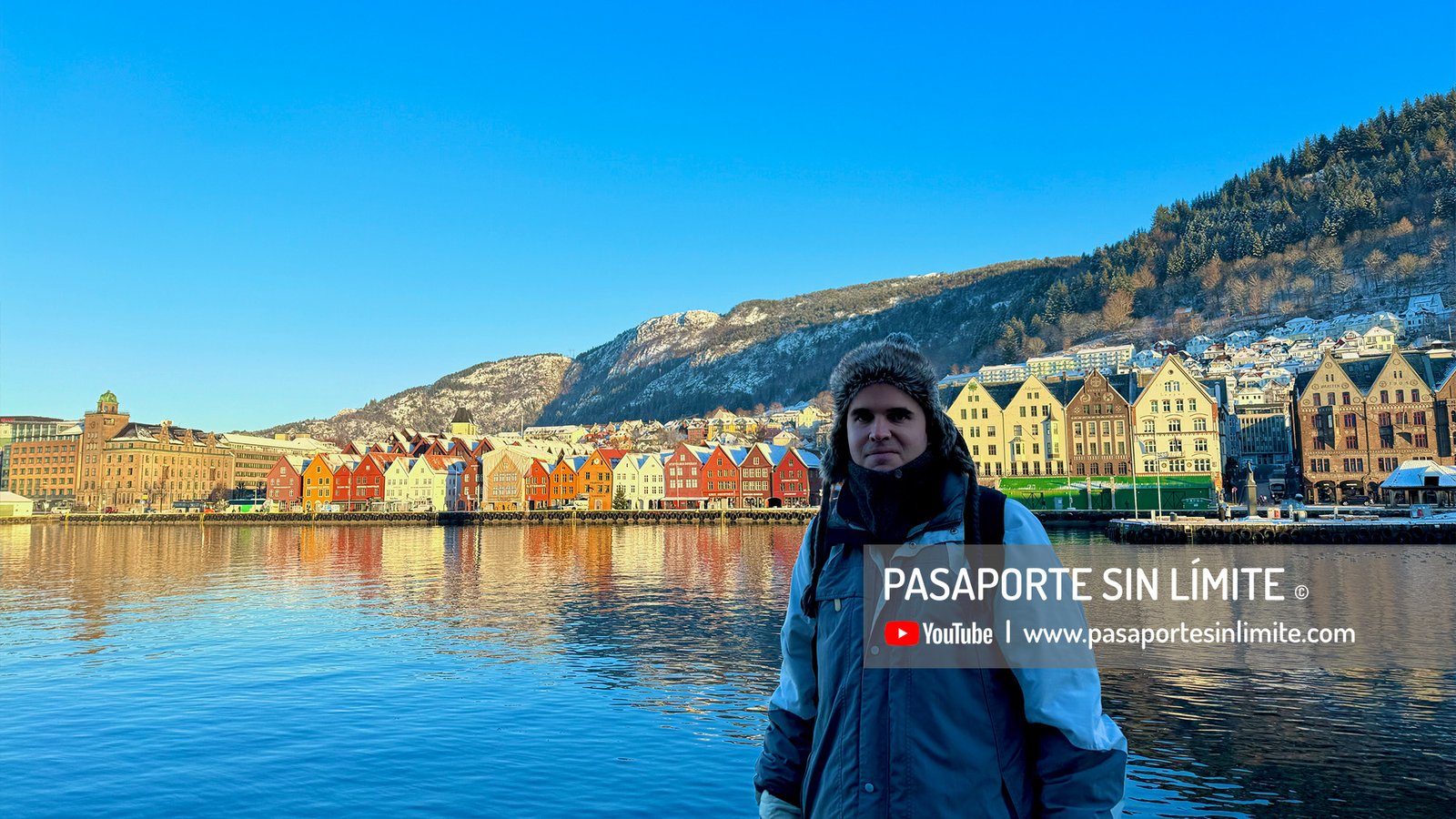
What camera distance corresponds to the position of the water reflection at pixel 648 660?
1295 cm

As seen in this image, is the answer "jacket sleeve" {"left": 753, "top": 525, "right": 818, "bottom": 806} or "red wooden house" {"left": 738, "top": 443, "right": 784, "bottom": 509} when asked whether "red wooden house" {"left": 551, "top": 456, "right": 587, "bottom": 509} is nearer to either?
"red wooden house" {"left": 738, "top": 443, "right": 784, "bottom": 509}

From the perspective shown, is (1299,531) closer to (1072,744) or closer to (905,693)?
(1072,744)

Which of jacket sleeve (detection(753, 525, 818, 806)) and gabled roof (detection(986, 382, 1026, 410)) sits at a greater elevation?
gabled roof (detection(986, 382, 1026, 410))

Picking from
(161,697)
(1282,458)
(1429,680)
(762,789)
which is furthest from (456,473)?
(762,789)

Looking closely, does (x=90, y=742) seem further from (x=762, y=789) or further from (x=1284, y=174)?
(x=1284, y=174)

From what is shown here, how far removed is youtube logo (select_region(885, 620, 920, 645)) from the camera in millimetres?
3260

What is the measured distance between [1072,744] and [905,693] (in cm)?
55

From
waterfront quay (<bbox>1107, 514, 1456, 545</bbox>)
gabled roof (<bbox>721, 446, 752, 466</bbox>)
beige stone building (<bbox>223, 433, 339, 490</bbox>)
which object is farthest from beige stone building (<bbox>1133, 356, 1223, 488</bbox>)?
beige stone building (<bbox>223, 433, 339, 490</bbox>)

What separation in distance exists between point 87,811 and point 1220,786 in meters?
14.6

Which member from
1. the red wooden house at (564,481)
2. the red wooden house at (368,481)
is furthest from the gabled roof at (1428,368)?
the red wooden house at (368,481)

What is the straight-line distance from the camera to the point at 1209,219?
643ft

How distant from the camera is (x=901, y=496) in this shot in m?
3.42

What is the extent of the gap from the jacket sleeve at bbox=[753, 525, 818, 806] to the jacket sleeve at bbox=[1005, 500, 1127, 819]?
0.83 metres

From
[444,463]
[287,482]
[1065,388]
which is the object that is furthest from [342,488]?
[1065,388]
